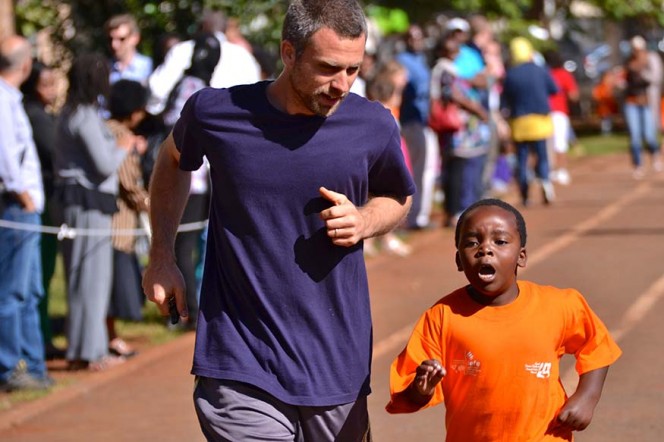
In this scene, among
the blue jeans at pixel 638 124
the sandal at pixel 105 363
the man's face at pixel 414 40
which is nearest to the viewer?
the sandal at pixel 105 363

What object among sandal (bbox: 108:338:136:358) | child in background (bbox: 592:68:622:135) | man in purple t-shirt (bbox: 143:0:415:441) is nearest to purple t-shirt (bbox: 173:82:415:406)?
man in purple t-shirt (bbox: 143:0:415:441)

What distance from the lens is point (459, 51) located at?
16.1 metres

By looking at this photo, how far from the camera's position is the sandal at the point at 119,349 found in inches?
387

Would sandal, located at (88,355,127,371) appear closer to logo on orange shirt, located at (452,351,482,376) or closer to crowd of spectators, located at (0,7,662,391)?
crowd of spectators, located at (0,7,662,391)

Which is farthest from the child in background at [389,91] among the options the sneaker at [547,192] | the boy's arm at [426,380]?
the boy's arm at [426,380]

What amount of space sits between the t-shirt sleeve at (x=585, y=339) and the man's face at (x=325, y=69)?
1.06 meters

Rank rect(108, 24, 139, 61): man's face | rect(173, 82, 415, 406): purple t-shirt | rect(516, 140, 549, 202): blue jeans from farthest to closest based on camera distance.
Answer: rect(516, 140, 549, 202): blue jeans < rect(108, 24, 139, 61): man's face < rect(173, 82, 415, 406): purple t-shirt

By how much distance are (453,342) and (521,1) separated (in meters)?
24.0

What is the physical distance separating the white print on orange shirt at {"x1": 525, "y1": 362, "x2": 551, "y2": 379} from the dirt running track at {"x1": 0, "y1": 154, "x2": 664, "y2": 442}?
2917 mm

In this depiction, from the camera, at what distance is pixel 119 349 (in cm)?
982

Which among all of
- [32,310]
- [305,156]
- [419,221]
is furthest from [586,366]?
[419,221]

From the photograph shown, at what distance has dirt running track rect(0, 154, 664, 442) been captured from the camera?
782cm

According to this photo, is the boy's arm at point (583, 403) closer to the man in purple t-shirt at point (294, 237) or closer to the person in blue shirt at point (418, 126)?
the man in purple t-shirt at point (294, 237)

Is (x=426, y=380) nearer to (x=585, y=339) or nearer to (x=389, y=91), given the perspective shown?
(x=585, y=339)
